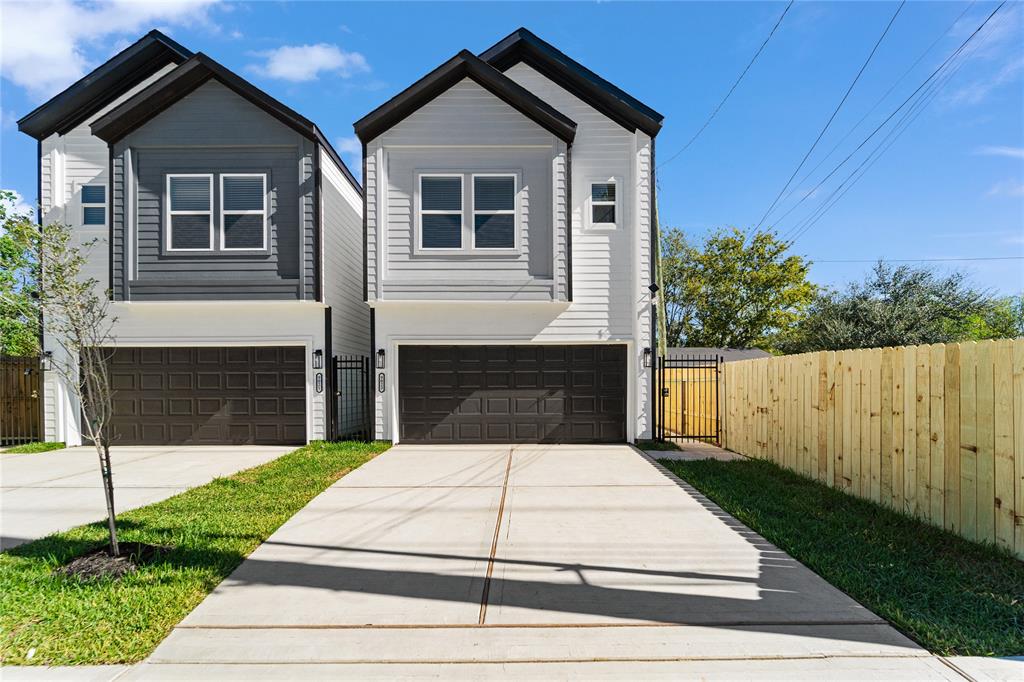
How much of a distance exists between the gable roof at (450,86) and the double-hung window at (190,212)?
3104 mm

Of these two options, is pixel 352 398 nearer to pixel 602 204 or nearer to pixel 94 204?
pixel 94 204

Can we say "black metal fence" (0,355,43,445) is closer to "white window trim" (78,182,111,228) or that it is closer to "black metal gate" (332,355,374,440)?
"white window trim" (78,182,111,228)

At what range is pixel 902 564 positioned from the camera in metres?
4.43

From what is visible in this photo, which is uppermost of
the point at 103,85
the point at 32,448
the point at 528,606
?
the point at 103,85

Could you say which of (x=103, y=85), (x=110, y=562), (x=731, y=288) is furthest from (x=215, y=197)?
(x=731, y=288)

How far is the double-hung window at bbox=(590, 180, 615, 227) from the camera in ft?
38.0

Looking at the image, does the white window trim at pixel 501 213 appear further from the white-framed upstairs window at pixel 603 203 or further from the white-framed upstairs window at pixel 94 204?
the white-framed upstairs window at pixel 94 204

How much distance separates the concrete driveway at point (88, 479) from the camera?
6.08 meters

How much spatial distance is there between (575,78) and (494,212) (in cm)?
Answer: 340

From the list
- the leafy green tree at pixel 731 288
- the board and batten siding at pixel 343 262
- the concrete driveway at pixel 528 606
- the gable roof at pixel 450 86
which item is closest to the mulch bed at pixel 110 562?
the concrete driveway at pixel 528 606

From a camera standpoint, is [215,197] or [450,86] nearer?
[215,197]

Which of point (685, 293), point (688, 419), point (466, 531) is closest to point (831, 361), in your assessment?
point (466, 531)

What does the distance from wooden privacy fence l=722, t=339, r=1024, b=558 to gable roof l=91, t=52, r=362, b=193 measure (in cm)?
968

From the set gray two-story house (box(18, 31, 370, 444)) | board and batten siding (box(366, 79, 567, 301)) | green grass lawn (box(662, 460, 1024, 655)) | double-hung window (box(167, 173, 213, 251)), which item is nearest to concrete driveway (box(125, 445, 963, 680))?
green grass lawn (box(662, 460, 1024, 655))
